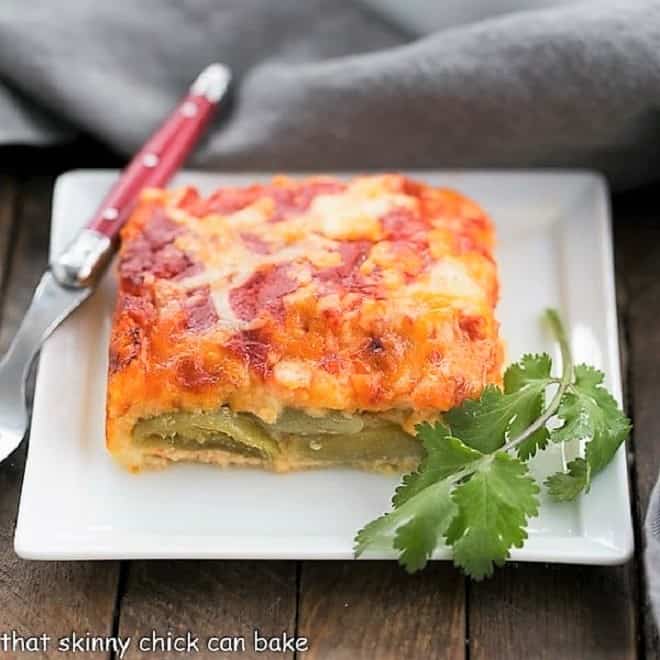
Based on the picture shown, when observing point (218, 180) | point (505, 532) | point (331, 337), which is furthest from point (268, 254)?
point (505, 532)

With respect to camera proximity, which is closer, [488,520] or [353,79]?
[488,520]

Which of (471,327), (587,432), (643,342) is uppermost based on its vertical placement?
(471,327)

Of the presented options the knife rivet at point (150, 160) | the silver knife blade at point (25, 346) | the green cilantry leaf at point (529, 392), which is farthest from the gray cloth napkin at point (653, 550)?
the knife rivet at point (150, 160)

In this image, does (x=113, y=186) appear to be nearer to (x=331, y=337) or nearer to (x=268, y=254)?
(x=268, y=254)

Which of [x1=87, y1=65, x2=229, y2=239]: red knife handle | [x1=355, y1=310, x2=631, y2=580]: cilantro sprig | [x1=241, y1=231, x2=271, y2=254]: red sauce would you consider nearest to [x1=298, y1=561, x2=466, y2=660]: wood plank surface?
[x1=355, y1=310, x2=631, y2=580]: cilantro sprig

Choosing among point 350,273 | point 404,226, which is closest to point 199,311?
point 350,273

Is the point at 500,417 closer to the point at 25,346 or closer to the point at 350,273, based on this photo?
the point at 350,273
